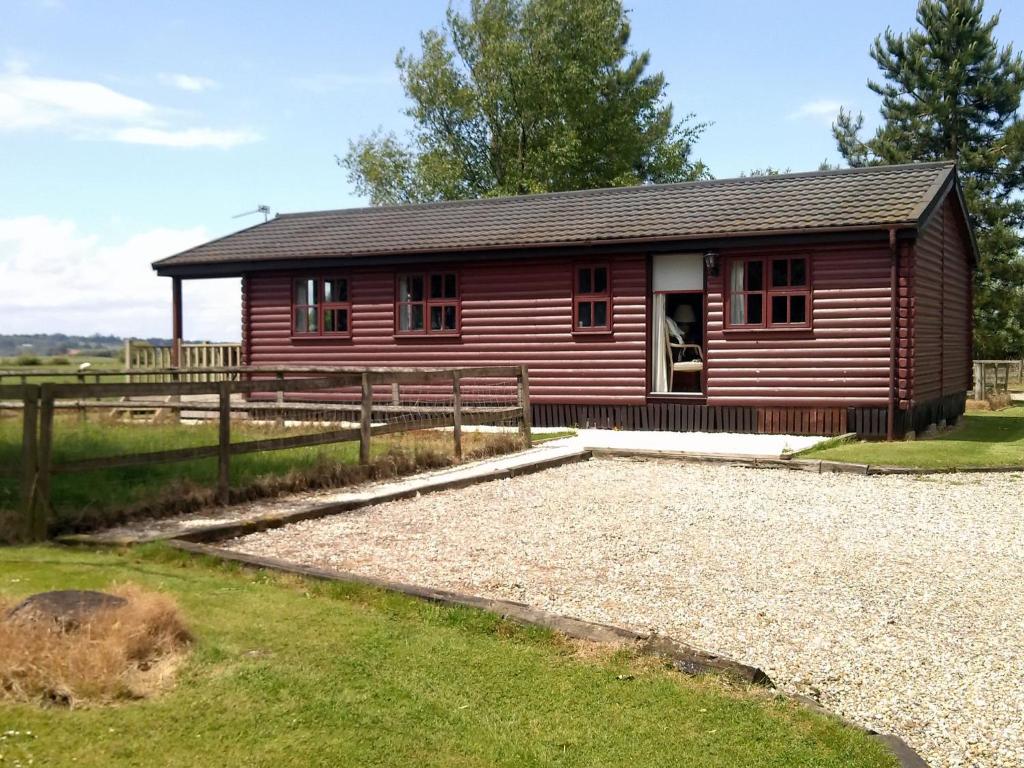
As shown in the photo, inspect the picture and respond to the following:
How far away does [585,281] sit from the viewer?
1931 centimetres

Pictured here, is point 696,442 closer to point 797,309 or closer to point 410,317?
point 797,309

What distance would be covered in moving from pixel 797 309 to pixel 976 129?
83.0ft

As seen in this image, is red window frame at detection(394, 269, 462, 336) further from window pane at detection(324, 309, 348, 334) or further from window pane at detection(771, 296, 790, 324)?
window pane at detection(771, 296, 790, 324)

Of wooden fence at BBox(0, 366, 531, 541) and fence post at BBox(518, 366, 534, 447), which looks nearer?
wooden fence at BBox(0, 366, 531, 541)

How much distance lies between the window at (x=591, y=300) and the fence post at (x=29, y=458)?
1254 centimetres

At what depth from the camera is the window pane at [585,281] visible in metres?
19.2

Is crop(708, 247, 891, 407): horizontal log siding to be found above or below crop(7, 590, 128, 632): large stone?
above

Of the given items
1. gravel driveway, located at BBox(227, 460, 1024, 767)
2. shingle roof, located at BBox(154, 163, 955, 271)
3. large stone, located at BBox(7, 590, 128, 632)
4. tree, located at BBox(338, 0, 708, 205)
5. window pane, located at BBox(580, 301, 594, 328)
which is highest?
tree, located at BBox(338, 0, 708, 205)

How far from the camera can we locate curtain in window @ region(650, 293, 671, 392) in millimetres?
18703

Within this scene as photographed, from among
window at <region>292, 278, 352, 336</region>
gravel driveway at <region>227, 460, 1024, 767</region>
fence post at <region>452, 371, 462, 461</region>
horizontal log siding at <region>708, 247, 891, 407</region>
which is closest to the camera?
gravel driveway at <region>227, 460, 1024, 767</region>

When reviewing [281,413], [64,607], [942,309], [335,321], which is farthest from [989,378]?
[64,607]

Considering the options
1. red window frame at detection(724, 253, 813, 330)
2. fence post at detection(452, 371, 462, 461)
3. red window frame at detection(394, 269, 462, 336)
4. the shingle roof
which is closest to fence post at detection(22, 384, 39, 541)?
fence post at detection(452, 371, 462, 461)

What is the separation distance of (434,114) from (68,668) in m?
43.0

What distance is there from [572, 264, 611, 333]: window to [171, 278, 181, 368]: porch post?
9990 mm
